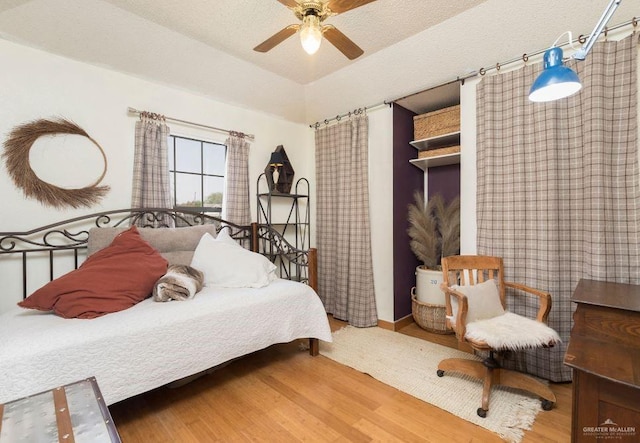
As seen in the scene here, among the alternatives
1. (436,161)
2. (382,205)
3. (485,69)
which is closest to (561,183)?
(485,69)

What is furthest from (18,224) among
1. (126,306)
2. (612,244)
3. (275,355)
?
(612,244)

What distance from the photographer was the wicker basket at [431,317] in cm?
275

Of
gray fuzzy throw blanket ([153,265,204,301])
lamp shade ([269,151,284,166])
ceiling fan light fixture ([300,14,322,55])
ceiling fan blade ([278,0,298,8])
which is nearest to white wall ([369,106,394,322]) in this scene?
lamp shade ([269,151,284,166])

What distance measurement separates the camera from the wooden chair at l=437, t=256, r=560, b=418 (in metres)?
1.59

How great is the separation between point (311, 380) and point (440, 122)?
2467 mm

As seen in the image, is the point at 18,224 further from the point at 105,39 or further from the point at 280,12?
the point at 280,12

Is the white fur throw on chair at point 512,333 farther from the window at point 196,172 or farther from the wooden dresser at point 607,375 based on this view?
the window at point 196,172

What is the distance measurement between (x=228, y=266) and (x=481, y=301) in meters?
1.73

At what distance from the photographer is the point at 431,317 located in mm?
2783

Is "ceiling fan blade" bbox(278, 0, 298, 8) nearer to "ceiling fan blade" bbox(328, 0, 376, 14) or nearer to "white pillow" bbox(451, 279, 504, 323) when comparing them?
"ceiling fan blade" bbox(328, 0, 376, 14)

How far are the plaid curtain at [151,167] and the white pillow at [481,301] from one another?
7.83 ft

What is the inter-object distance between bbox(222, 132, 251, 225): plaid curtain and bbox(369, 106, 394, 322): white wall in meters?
1.31

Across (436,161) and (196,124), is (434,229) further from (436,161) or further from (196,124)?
(196,124)

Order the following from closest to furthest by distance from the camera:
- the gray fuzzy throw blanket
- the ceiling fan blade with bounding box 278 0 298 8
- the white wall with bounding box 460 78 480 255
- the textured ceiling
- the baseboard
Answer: the ceiling fan blade with bounding box 278 0 298 8 < the gray fuzzy throw blanket < the textured ceiling < the white wall with bounding box 460 78 480 255 < the baseboard
